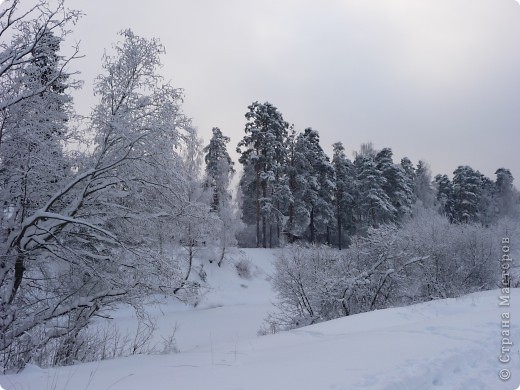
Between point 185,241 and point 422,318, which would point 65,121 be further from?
point 422,318

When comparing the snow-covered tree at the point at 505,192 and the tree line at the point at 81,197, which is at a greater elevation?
the snow-covered tree at the point at 505,192

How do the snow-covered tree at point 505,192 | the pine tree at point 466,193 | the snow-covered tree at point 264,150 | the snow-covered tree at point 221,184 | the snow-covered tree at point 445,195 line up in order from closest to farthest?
the snow-covered tree at point 221,184, the snow-covered tree at point 264,150, the pine tree at point 466,193, the snow-covered tree at point 445,195, the snow-covered tree at point 505,192

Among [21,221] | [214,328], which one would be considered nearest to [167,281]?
[21,221]

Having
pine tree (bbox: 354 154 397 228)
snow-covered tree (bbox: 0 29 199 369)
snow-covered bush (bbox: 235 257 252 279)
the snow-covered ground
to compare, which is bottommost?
snow-covered bush (bbox: 235 257 252 279)

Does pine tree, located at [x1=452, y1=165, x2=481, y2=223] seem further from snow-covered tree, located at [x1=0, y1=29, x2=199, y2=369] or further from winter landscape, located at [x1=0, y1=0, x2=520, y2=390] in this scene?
snow-covered tree, located at [x1=0, y1=29, x2=199, y2=369]

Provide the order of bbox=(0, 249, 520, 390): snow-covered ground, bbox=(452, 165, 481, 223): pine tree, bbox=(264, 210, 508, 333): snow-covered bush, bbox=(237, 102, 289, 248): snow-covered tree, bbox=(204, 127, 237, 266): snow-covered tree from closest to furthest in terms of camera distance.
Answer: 1. bbox=(0, 249, 520, 390): snow-covered ground
2. bbox=(264, 210, 508, 333): snow-covered bush
3. bbox=(204, 127, 237, 266): snow-covered tree
4. bbox=(237, 102, 289, 248): snow-covered tree
5. bbox=(452, 165, 481, 223): pine tree

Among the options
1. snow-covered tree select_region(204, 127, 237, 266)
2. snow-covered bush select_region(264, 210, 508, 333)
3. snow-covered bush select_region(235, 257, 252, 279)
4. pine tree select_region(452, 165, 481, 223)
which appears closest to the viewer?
snow-covered bush select_region(264, 210, 508, 333)

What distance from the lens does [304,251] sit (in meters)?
16.2

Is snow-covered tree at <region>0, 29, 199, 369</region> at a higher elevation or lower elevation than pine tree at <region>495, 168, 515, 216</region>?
lower

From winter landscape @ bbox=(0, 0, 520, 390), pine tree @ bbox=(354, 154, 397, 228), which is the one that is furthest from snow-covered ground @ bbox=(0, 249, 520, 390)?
pine tree @ bbox=(354, 154, 397, 228)

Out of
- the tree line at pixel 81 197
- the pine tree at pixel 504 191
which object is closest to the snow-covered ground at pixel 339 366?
the tree line at pixel 81 197

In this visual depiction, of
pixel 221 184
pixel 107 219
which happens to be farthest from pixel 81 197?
pixel 221 184

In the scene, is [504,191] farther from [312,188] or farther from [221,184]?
[221,184]

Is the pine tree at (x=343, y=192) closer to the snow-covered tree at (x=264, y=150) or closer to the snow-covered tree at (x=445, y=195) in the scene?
the snow-covered tree at (x=264, y=150)
